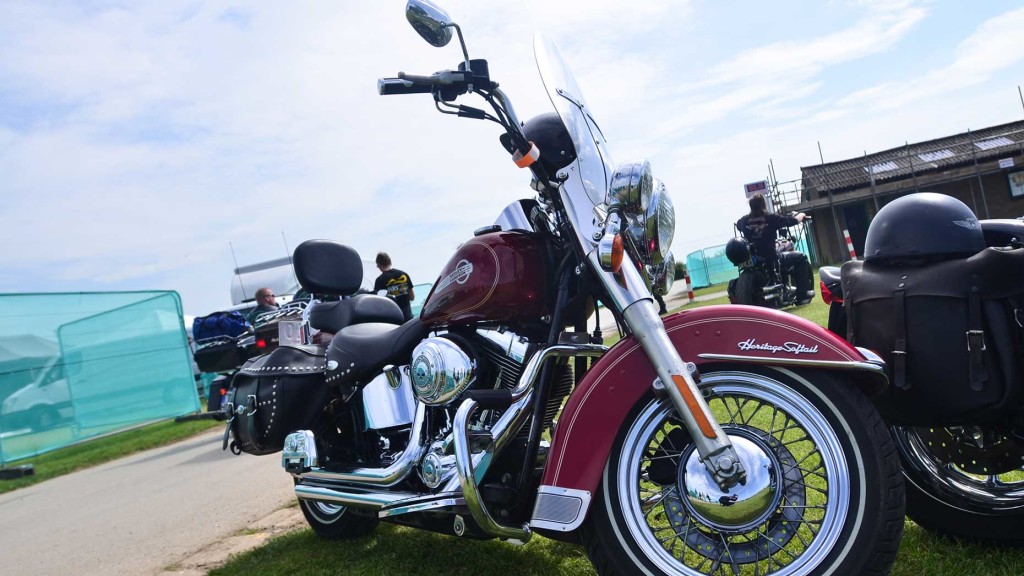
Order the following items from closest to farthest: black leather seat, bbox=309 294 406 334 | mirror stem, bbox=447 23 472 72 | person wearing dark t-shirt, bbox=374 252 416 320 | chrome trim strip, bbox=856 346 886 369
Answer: chrome trim strip, bbox=856 346 886 369, mirror stem, bbox=447 23 472 72, black leather seat, bbox=309 294 406 334, person wearing dark t-shirt, bbox=374 252 416 320

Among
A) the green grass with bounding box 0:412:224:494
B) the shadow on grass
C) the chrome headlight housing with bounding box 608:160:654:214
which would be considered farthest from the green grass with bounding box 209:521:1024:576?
the green grass with bounding box 0:412:224:494

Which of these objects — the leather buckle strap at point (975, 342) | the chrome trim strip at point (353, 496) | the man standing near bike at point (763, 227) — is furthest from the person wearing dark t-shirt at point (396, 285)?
the leather buckle strap at point (975, 342)

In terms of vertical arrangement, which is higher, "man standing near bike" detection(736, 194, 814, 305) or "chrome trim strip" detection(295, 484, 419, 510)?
"man standing near bike" detection(736, 194, 814, 305)

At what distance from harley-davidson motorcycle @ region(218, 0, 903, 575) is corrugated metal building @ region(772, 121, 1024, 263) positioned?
94.3ft

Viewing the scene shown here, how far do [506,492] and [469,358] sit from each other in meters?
0.51

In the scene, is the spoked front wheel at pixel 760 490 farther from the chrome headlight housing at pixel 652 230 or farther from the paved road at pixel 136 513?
the paved road at pixel 136 513

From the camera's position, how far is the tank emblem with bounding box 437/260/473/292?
2754 mm

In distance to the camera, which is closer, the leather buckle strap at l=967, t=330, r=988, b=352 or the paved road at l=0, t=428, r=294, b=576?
the leather buckle strap at l=967, t=330, r=988, b=352

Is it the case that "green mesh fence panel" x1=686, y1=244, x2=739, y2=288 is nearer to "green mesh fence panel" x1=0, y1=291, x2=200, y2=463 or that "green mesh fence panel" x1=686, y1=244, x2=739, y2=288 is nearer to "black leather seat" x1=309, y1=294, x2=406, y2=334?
"green mesh fence panel" x1=0, y1=291, x2=200, y2=463

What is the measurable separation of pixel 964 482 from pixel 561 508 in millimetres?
1384

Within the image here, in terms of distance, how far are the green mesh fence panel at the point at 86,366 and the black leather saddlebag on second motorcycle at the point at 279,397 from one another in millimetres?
7668

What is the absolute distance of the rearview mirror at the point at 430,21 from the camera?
2.34 meters

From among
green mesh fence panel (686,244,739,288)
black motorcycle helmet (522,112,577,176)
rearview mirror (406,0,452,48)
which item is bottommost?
green mesh fence panel (686,244,739,288)

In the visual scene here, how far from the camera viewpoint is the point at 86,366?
1088 cm
